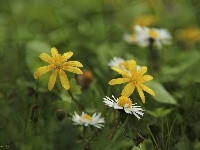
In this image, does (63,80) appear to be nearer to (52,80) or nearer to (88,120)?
(52,80)

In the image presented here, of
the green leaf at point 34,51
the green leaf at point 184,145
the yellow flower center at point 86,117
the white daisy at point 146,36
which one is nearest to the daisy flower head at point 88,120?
the yellow flower center at point 86,117

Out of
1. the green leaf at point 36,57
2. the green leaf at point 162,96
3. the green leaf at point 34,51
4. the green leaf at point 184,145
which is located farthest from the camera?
the green leaf at point 34,51

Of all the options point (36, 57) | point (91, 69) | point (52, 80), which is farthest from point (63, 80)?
point (91, 69)

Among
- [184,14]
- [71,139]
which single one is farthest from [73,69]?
[184,14]

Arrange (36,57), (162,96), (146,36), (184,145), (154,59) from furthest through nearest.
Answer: (154,59) → (146,36) → (36,57) → (162,96) → (184,145)

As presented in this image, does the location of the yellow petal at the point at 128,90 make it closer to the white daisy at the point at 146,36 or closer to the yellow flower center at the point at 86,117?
the yellow flower center at the point at 86,117

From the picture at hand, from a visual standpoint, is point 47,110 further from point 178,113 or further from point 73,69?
point 178,113

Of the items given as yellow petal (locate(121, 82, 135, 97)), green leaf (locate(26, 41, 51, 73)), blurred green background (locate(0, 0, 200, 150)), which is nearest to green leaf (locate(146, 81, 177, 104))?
blurred green background (locate(0, 0, 200, 150))
